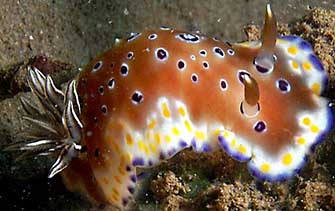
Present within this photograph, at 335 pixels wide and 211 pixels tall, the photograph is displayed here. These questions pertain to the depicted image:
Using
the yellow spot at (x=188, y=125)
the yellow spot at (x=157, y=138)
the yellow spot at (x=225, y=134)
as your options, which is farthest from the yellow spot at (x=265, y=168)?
the yellow spot at (x=157, y=138)

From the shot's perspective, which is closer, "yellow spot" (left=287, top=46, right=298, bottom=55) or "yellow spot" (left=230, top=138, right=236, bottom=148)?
"yellow spot" (left=230, top=138, right=236, bottom=148)

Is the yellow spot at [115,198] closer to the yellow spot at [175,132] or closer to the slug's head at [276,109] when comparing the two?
the yellow spot at [175,132]

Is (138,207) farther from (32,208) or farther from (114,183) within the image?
(32,208)

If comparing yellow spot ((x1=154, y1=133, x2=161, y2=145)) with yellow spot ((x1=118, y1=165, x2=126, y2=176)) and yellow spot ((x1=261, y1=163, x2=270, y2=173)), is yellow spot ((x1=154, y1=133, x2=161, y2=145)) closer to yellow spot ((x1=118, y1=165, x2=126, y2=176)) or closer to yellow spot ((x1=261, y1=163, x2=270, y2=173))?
yellow spot ((x1=118, y1=165, x2=126, y2=176))

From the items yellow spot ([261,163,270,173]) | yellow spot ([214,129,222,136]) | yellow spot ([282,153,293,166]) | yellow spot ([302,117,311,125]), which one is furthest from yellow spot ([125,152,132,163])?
yellow spot ([302,117,311,125])

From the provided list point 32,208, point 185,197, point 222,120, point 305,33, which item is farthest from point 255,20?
point 32,208

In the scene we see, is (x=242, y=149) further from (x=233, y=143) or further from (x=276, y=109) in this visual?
(x=276, y=109)

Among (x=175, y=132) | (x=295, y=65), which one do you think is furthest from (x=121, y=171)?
(x=295, y=65)
